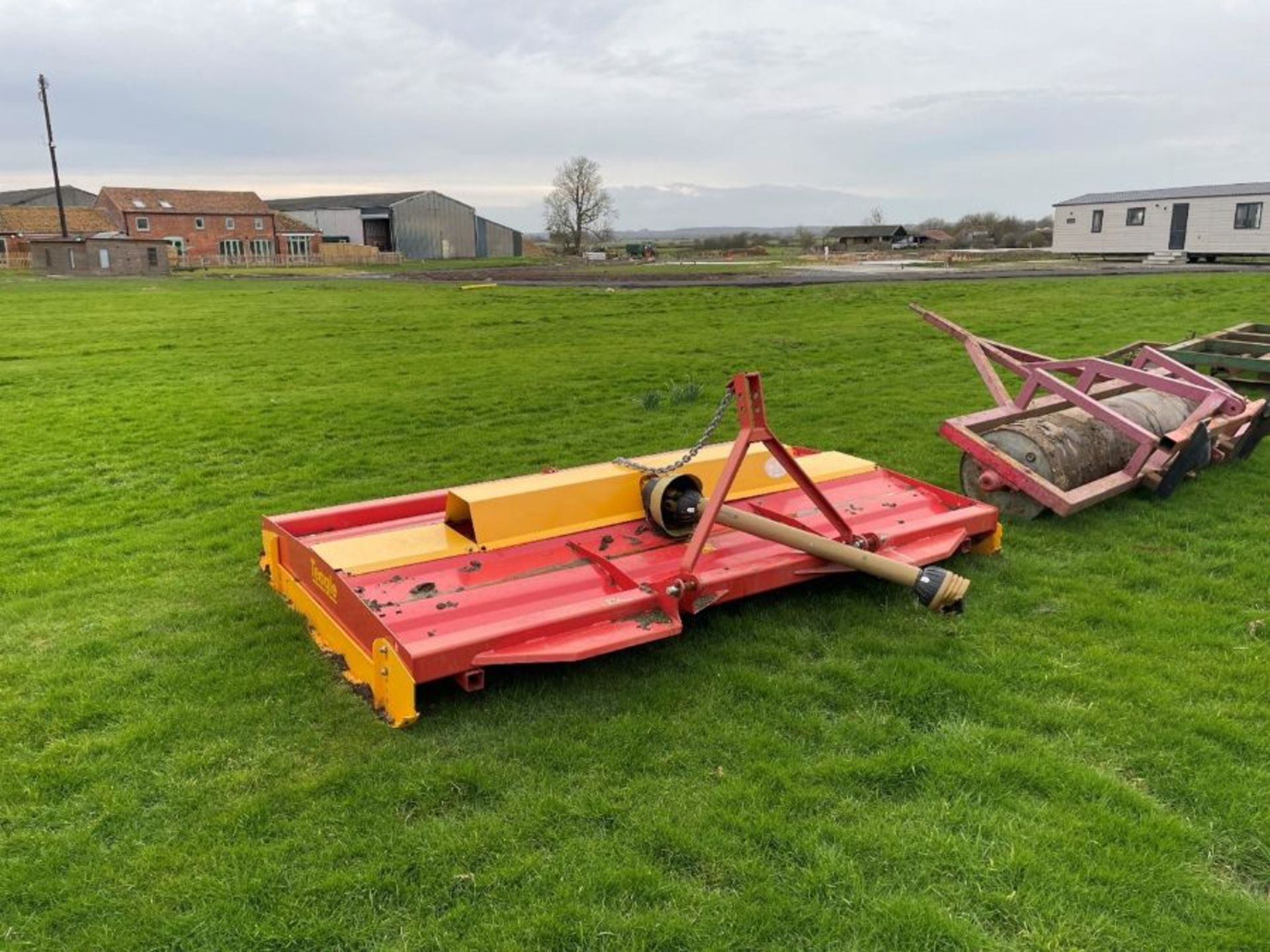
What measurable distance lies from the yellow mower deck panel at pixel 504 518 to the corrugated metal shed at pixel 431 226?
7128cm

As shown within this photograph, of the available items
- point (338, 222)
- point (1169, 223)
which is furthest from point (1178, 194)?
point (338, 222)

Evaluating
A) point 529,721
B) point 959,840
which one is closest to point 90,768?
point 529,721

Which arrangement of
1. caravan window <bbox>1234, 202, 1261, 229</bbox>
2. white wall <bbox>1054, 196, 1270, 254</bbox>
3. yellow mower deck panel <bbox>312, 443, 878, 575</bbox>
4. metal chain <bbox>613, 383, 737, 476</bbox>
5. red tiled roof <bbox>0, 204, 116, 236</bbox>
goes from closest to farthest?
1. metal chain <bbox>613, 383, 737, 476</bbox>
2. yellow mower deck panel <bbox>312, 443, 878, 575</bbox>
3. caravan window <bbox>1234, 202, 1261, 229</bbox>
4. white wall <bbox>1054, 196, 1270, 254</bbox>
5. red tiled roof <bbox>0, 204, 116, 236</bbox>

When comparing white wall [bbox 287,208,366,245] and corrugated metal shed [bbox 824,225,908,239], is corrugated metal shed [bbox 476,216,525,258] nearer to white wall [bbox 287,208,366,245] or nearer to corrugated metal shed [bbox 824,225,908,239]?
white wall [bbox 287,208,366,245]

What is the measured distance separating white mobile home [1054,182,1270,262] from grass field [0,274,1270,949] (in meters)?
38.7

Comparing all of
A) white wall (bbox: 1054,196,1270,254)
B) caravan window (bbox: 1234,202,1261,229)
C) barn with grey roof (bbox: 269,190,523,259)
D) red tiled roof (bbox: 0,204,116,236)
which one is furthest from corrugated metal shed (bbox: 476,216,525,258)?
caravan window (bbox: 1234,202,1261,229)

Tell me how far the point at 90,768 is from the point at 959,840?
328cm

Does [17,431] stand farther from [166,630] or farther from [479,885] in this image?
[479,885]

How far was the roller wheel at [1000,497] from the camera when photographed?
650 cm

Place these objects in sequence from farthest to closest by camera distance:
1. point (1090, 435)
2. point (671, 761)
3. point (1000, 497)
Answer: point (1090, 435)
point (1000, 497)
point (671, 761)

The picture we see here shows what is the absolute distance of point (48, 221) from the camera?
61.6m

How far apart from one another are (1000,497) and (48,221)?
7037 cm

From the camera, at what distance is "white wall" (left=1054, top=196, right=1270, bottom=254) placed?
3919cm

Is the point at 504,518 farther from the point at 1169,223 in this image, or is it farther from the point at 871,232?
the point at 871,232
